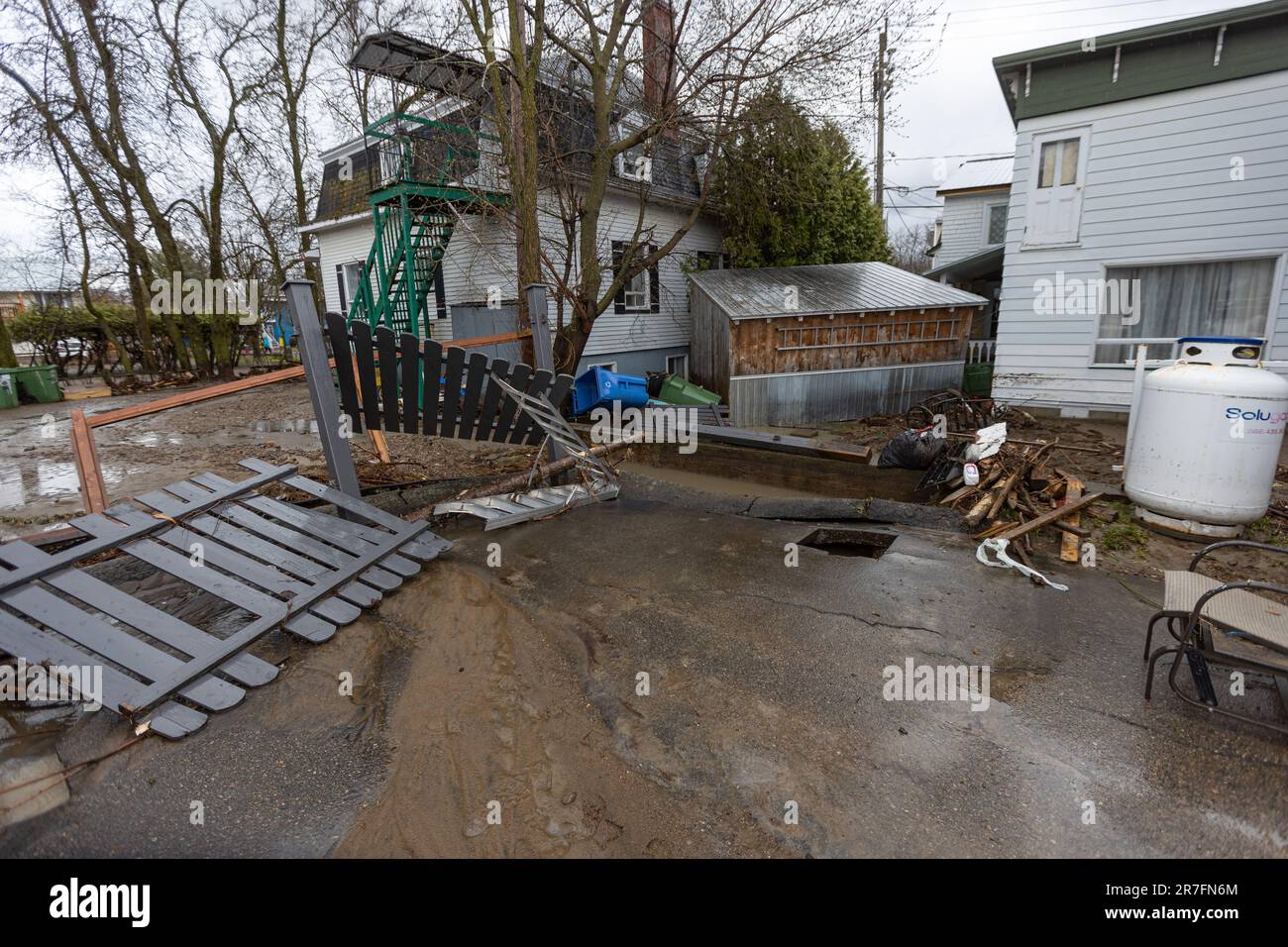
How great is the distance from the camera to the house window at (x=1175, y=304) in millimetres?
9086

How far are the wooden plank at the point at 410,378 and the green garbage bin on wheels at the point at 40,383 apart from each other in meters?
14.6

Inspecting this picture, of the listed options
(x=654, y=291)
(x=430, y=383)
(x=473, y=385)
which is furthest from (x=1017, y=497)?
(x=654, y=291)

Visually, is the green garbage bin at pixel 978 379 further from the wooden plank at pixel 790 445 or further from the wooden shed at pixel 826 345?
the wooden plank at pixel 790 445

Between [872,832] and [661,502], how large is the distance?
15.0 ft

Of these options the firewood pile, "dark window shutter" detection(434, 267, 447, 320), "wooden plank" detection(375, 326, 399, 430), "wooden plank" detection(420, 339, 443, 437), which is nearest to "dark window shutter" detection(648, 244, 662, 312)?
"dark window shutter" detection(434, 267, 447, 320)

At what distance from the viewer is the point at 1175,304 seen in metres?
9.64

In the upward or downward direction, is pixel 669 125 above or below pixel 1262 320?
above

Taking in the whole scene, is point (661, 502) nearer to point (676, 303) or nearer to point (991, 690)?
point (991, 690)

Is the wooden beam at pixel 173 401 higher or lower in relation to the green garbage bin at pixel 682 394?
higher

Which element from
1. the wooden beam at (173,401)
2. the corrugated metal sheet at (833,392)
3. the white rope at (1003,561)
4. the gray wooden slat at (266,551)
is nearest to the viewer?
the gray wooden slat at (266,551)

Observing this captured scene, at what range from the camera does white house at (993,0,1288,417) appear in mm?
8617

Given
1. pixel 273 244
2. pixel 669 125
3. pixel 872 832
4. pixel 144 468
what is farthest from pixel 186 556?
pixel 273 244

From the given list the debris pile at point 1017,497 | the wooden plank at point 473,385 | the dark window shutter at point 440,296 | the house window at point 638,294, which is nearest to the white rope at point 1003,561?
the debris pile at point 1017,497

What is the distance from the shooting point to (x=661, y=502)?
6.62 metres
